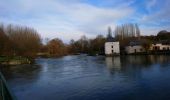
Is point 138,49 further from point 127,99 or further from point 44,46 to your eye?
point 127,99

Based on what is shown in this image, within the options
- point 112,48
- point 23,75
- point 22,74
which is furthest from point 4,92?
point 112,48

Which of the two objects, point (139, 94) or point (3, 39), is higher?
point (3, 39)

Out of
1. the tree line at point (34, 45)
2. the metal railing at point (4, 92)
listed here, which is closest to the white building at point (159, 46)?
the tree line at point (34, 45)

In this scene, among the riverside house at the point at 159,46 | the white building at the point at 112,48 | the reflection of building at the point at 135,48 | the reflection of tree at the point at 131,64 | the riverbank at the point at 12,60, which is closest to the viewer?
the reflection of tree at the point at 131,64

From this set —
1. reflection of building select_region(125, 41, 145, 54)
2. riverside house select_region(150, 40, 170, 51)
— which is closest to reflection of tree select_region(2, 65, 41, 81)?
reflection of building select_region(125, 41, 145, 54)

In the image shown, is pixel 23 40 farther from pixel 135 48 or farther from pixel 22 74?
pixel 22 74

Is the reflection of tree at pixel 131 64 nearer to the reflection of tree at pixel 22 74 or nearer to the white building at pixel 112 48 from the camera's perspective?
the reflection of tree at pixel 22 74

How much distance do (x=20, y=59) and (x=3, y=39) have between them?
680cm

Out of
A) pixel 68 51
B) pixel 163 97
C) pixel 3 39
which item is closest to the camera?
pixel 163 97

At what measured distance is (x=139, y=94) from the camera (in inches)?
525

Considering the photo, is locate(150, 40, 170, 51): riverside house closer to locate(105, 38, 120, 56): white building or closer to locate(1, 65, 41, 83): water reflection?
locate(105, 38, 120, 56): white building

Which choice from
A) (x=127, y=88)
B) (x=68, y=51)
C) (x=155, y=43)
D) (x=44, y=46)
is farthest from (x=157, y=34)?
(x=127, y=88)

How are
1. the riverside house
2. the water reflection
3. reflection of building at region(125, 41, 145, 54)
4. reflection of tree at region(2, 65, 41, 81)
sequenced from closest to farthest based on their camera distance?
the water reflection < reflection of tree at region(2, 65, 41, 81) < the riverside house < reflection of building at region(125, 41, 145, 54)

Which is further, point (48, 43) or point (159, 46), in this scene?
point (48, 43)
